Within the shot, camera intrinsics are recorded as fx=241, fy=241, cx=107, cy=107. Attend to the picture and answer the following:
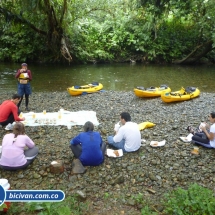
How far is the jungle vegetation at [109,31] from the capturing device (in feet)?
63.4

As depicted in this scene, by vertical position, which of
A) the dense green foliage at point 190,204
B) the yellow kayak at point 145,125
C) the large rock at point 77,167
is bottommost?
the large rock at point 77,167

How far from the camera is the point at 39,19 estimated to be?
19.2 metres

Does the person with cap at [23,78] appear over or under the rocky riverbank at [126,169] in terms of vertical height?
over

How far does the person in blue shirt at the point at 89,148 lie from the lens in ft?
15.9

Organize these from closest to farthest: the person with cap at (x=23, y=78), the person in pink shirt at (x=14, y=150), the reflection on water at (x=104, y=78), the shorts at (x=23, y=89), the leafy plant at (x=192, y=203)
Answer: the leafy plant at (x=192, y=203), the person in pink shirt at (x=14, y=150), the person with cap at (x=23, y=78), the shorts at (x=23, y=89), the reflection on water at (x=104, y=78)

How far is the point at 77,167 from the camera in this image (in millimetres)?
4855

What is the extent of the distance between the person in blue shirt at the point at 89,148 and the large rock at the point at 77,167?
0.28ft

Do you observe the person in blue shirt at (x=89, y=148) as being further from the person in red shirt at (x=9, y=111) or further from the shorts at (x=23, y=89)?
the shorts at (x=23, y=89)

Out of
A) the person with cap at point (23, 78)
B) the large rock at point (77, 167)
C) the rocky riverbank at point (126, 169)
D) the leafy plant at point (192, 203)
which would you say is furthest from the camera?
the person with cap at point (23, 78)

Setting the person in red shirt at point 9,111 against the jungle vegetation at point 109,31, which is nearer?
the person in red shirt at point 9,111

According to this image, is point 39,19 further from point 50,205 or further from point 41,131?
point 50,205

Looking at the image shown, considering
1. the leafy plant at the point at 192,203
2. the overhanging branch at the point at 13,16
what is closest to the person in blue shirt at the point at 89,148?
the leafy plant at the point at 192,203

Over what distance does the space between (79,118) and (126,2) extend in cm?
2167

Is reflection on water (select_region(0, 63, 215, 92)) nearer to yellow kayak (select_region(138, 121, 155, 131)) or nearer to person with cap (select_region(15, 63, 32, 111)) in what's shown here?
person with cap (select_region(15, 63, 32, 111))
